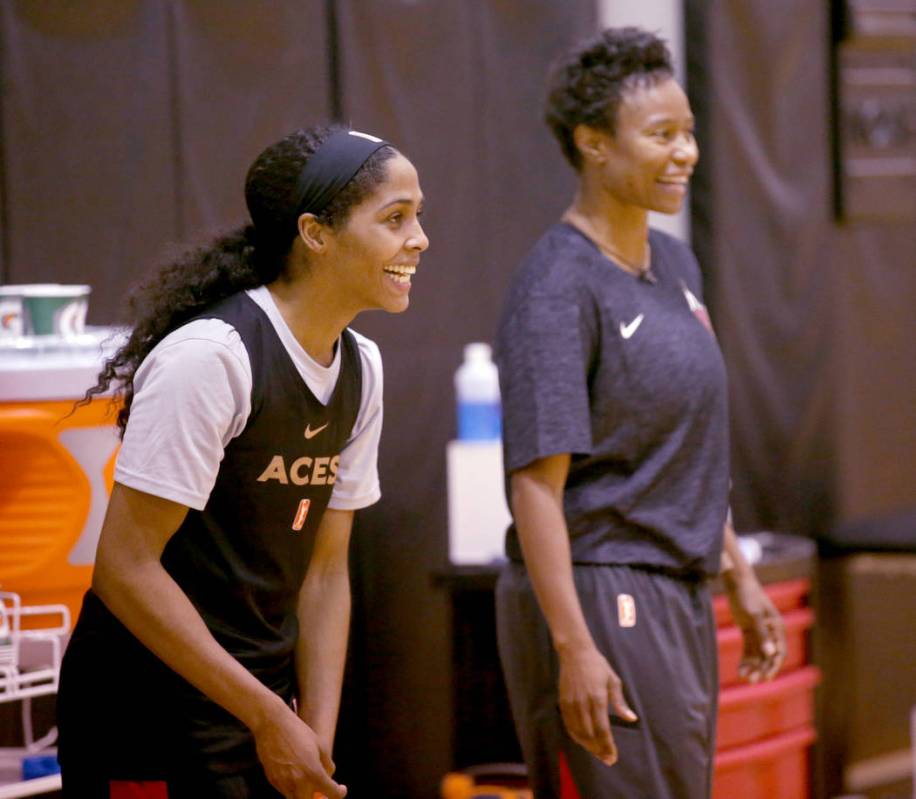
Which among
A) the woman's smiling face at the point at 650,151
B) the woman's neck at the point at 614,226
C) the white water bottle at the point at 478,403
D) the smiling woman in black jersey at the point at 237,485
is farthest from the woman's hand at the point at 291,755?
the white water bottle at the point at 478,403

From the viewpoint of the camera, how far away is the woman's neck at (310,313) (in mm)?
2027

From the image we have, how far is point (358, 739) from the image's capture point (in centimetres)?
401

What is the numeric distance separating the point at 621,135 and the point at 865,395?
230 centimetres

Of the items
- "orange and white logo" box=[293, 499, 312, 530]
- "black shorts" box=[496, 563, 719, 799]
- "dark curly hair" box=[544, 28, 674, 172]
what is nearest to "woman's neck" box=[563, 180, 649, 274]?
"dark curly hair" box=[544, 28, 674, 172]

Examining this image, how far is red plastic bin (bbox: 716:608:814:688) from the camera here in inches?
139

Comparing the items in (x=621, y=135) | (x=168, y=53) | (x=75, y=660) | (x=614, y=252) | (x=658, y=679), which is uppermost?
(x=168, y=53)

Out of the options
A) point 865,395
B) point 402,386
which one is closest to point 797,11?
point 865,395

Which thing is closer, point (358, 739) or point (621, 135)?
point (621, 135)

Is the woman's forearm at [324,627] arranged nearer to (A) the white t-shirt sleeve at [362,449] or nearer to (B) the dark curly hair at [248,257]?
(A) the white t-shirt sleeve at [362,449]

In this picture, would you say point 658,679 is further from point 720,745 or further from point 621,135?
point 720,745

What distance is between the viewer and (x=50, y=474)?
238 cm

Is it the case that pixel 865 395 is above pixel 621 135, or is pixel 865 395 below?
below

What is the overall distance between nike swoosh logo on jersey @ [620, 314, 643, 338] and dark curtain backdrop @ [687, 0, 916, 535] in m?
1.92

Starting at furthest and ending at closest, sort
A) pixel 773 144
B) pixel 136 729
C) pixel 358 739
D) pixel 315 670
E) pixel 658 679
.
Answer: pixel 773 144 < pixel 358 739 < pixel 658 679 < pixel 315 670 < pixel 136 729
